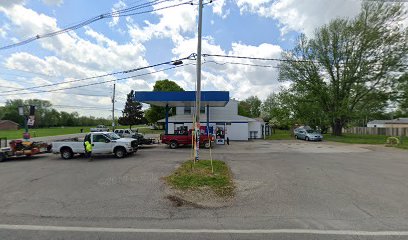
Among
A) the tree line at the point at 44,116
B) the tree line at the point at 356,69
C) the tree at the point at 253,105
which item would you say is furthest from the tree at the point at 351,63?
the tree line at the point at 44,116

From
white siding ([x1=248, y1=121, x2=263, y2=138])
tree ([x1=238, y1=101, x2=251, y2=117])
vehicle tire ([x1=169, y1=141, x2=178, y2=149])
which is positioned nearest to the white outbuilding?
white siding ([x1=248, y1=121, x2=263, y2=138])

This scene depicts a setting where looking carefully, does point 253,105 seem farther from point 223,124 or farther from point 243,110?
point 223,124

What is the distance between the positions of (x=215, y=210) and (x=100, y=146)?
39.8 ft

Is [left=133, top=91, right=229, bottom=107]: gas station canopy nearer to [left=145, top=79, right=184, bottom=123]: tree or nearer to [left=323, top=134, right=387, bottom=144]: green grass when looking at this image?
[left=323, top=134, right=387, bottom=144]: green grass

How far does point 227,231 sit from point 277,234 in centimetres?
93

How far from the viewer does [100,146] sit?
1597 centimetres

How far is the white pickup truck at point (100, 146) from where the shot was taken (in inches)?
628

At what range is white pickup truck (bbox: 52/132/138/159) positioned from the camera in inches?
628

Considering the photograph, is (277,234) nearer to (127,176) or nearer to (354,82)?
(127,176)

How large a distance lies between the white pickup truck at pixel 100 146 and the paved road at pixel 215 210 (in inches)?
213

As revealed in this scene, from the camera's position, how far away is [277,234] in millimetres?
4570

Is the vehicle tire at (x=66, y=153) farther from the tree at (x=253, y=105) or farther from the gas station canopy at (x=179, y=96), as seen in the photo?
the tree at (x=253, y=105)

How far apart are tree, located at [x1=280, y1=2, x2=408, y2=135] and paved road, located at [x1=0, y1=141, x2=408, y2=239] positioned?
23173mm

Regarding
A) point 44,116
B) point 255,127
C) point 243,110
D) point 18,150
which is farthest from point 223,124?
point 44,116
